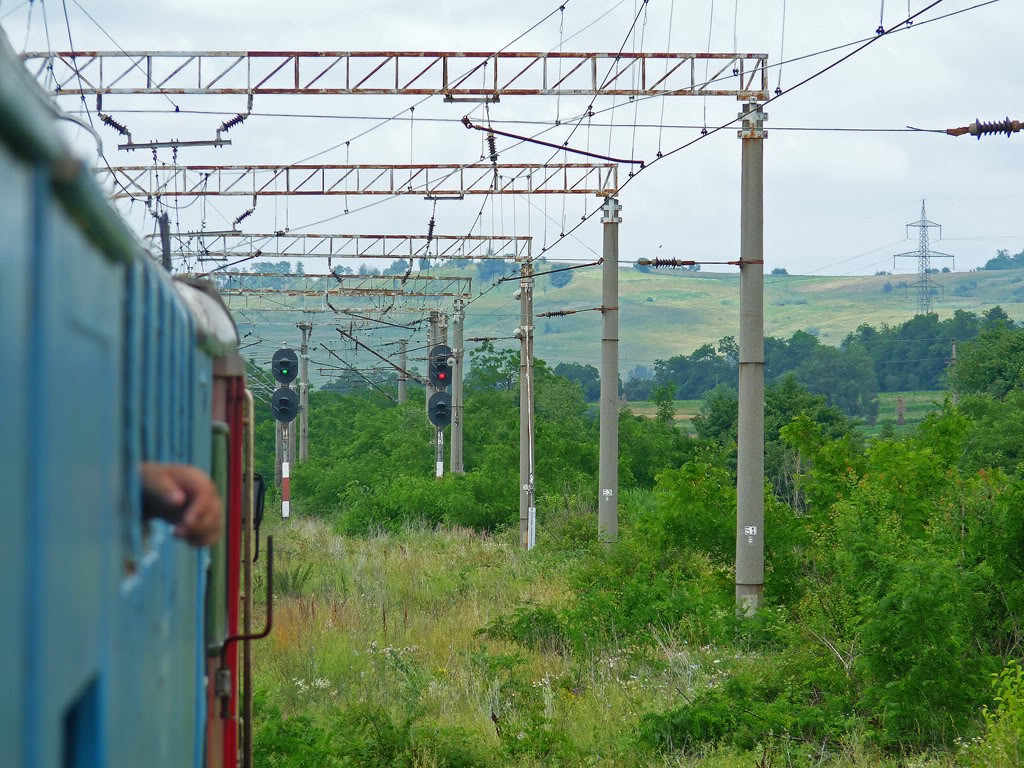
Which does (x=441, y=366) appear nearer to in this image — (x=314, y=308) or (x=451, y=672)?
(x=314, y=308)

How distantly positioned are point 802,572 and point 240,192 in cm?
1483

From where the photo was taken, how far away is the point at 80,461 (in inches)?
80.7

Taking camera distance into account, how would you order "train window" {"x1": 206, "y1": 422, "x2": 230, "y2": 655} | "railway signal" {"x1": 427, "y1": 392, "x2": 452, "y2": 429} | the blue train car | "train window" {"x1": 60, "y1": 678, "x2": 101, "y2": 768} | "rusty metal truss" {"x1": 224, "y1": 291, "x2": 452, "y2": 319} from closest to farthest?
1. the blue train car
2. "train window" {"x1": 60, "y1": 678, "x2": 101, "y2": 768}
3. "train window" {"x1": 206, "y1": 422, "x2": 230, "y2": 655}
4. "railway signal" {"x1": 427, "y1": 392, "x2": 452, "y2": 429}
5. "rusty metal truss" {"x1": 224, "y1": 291, "x2": 452, "y2": 319}

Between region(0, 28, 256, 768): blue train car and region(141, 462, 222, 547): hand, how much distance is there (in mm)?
59

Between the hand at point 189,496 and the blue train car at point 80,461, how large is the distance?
0.19 feet

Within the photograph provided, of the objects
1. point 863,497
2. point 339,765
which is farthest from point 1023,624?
point 339,765

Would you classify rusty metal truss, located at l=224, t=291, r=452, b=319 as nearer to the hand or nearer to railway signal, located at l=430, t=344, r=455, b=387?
railway signal, located at l=430, t=344, r=455, b=387

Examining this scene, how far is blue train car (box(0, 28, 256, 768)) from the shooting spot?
1625 mm

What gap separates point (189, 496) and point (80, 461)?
0.92 metres

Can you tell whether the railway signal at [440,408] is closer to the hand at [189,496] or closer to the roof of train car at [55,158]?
the hand at [189,496]

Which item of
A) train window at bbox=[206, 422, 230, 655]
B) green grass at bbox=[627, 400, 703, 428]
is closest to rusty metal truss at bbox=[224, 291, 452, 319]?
train window at bbox=[206, 422, 230, 655]

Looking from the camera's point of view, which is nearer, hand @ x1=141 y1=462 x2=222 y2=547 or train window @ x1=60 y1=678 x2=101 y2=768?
train window @ x1=60 y1=678 x2=101 y2=768

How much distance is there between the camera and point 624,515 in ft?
97.6

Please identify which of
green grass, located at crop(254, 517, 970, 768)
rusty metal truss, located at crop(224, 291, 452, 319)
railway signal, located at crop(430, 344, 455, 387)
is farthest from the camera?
rusty metal truss, located at crop(224, 291, 452, 319)
